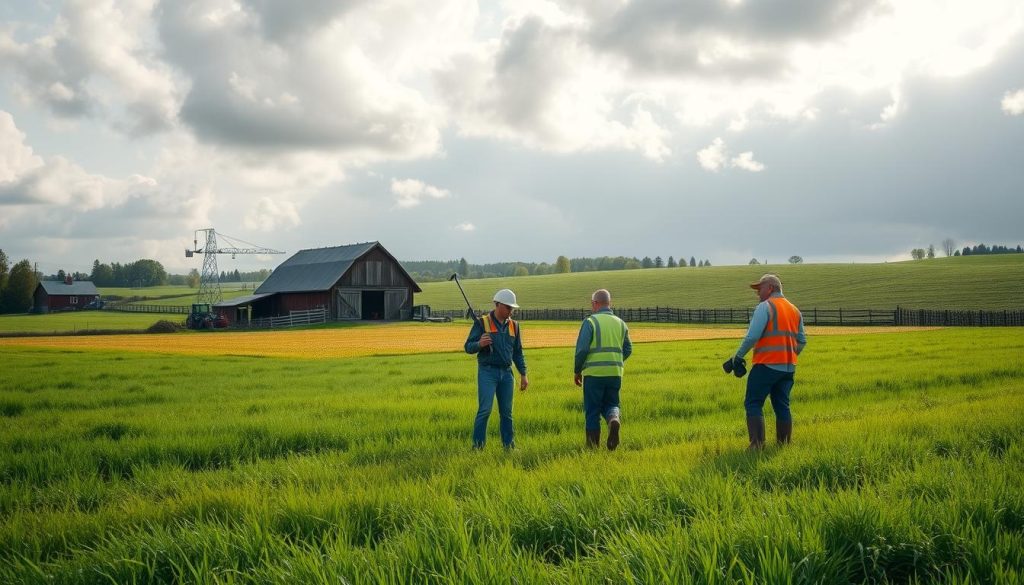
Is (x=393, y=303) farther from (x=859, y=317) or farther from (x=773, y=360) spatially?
(x=773, y=360)

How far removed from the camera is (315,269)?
6738cm

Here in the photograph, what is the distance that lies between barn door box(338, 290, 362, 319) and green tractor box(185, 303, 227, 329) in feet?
32.2

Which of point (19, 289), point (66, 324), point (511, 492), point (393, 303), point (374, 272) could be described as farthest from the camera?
point (19, 289)

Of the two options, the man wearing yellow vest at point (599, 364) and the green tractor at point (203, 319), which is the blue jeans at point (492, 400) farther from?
the green tractor at point (203, 319)

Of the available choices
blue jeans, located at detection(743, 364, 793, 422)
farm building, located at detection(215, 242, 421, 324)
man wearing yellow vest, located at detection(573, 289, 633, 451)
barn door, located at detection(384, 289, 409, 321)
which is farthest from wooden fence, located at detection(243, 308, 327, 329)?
blue jeans, located at detection(743, 364, 793, 422)

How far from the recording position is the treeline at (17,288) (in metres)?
99.6

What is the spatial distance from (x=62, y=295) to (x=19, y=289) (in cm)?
1220

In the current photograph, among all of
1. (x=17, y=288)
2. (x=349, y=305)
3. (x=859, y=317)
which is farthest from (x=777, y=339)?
(x=17, y=288)

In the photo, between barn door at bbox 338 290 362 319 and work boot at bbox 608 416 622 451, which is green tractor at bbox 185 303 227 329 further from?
work boot at bbox 608 416 622 451

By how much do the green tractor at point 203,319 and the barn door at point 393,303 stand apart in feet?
46.3

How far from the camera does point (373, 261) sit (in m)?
65.0

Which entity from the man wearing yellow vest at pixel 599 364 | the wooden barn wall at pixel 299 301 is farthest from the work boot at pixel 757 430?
the wooden barn wall at pixel 299 301

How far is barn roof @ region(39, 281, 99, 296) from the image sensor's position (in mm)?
111812

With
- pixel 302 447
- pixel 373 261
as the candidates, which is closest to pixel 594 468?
pixel 302 447
